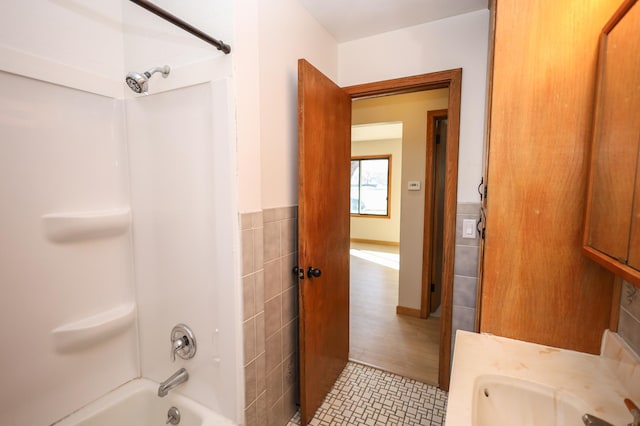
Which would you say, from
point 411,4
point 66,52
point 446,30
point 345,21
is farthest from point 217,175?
point 446,30

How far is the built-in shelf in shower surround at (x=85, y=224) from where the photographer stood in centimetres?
116

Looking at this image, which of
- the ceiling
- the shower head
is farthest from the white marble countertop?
the ceiling

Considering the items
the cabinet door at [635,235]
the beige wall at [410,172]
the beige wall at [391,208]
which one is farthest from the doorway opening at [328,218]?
the beige wall at [391,208]

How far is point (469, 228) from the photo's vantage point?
1772 mm

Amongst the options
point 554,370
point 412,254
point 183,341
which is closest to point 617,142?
point 554,370

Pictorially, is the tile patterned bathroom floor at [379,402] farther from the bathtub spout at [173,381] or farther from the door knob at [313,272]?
the door knob at [313,272]

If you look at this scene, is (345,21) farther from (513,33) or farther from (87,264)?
(87,264)

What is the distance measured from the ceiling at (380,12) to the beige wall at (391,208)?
→ 4.55 m

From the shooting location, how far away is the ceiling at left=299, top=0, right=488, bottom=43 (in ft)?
5.35

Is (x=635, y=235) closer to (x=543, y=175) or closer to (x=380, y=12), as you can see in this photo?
(x=543, y=175)

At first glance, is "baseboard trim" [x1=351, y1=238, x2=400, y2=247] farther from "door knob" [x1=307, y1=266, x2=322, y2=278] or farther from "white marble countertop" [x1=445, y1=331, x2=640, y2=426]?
"white marble countertop" [x1=445, y1=331, x2=640, y2=426]

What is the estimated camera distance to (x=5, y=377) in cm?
106

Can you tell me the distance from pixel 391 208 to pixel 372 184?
718mm

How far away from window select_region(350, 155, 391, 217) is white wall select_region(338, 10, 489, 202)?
14.9 feet
